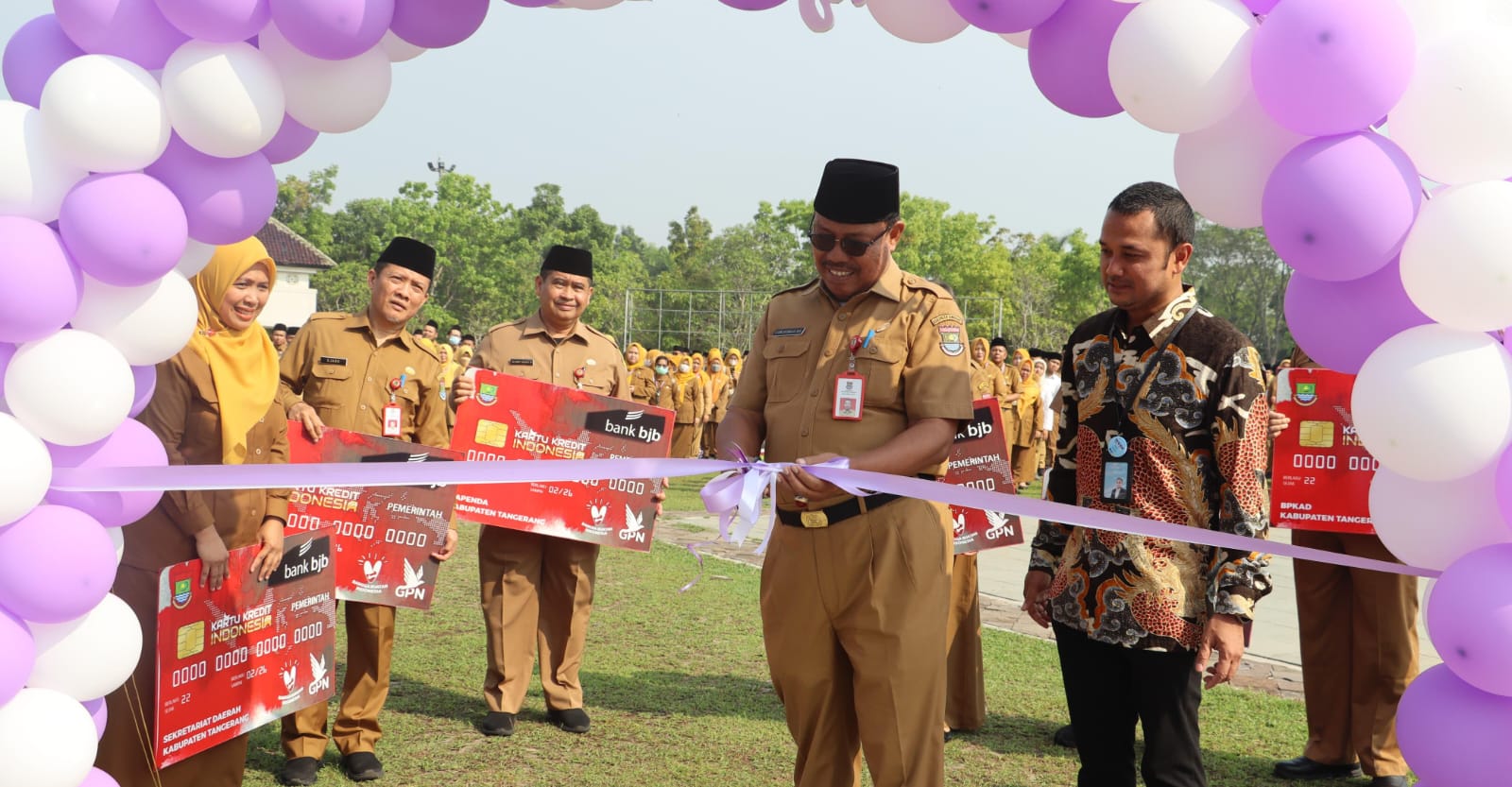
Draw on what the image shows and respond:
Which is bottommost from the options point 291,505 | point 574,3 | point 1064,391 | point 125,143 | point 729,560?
point 729,560

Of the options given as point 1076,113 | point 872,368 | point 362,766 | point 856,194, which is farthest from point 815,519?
point 362,766

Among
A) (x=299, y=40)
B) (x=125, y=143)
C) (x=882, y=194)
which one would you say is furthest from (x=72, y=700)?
(x=882, y=194)

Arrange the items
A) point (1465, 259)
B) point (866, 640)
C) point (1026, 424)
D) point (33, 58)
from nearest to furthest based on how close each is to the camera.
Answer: point (1465, 259), point (33, 58), point (866, 640), point (1026, 424)

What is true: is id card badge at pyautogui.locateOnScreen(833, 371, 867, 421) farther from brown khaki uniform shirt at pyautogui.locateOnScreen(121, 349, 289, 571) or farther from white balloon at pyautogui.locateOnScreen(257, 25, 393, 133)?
brown khaki uniform shirt at pyautogui.locateOnScreen(121, 349, 289, 571)

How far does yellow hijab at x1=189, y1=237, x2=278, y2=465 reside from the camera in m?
3.65

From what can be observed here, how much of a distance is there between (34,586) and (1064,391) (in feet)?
8.84

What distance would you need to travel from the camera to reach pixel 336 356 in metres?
5.24

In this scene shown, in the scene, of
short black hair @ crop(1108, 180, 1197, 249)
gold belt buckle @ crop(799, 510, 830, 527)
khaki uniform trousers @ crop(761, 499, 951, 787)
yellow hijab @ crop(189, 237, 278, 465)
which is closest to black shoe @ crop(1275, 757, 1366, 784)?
khaki uniform trousers @ crop(761, 499, 951, 787)

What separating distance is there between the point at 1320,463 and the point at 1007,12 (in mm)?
3214

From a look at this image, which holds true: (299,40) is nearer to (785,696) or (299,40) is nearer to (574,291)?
(785,696)

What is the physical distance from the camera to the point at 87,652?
2758 millimetres

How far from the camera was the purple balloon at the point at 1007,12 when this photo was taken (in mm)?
2484

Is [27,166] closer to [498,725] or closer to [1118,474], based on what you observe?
[1118,474]

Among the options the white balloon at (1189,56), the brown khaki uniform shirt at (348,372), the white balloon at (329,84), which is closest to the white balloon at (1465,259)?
the white balloon at (1189,56)
